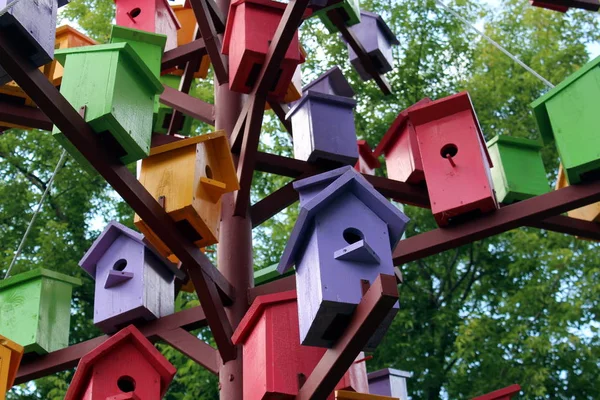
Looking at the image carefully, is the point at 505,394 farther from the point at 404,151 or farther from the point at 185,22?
the point at 185,22

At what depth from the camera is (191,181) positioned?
3803mm

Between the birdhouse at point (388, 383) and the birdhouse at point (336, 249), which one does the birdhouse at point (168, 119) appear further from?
the birdhouse at point (336, 249)

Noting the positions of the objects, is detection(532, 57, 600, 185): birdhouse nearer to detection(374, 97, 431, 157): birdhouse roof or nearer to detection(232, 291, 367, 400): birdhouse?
detection(374, 97, 431, 157): birdhouse roof

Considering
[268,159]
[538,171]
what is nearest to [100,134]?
[268,159]

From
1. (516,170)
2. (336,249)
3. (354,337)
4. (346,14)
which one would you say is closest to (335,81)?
(346,14)

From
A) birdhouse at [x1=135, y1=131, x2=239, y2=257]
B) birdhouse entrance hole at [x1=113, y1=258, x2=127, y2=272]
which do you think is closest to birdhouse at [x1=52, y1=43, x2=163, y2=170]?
birdhouse at [x1=135, y1=131, x2=239, y2=257]

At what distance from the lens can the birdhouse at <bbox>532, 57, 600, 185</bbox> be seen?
14.0 feet

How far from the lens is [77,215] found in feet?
31.6

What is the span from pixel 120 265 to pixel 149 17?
1.70 m

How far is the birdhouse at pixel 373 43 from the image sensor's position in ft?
20.0

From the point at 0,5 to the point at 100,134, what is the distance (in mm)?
544

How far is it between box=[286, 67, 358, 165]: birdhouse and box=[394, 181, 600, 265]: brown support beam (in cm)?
61

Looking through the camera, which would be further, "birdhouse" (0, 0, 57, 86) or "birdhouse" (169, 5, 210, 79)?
"birdhouse" (169, 5, 210, 79)

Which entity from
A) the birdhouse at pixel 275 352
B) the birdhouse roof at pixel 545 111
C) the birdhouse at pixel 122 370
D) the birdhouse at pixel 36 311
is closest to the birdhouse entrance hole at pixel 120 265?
the birdhouse at pixel 36 311
